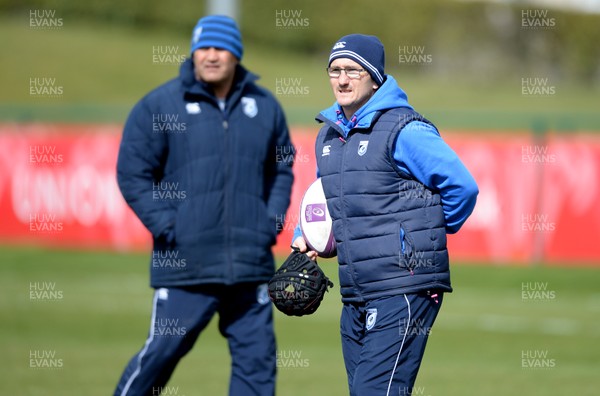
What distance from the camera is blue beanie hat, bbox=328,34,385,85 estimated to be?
216 inches

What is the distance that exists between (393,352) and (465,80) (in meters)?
35.5

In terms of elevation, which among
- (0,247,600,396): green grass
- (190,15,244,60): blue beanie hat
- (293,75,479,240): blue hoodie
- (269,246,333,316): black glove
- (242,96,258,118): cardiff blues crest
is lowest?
(0,247,600,396): green grass

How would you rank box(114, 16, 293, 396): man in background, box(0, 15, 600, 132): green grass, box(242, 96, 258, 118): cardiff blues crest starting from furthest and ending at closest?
1. box(0, 15, 600, 132): green grass
2. box(242, 96, 258, 118): cardiff blues crest
3. box(114, 16, 293, 396): man in background

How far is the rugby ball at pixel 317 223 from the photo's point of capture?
5.71 meters

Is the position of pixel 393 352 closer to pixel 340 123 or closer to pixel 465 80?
pixel 340 123

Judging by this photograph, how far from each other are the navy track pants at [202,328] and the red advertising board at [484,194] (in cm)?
862

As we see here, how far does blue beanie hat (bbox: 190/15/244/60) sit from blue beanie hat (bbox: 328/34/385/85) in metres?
1.41

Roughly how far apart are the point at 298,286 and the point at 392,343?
24.6 inches

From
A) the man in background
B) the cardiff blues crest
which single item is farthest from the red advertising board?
Answer: the man in background

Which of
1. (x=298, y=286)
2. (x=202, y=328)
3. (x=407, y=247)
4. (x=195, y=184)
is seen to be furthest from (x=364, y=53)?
(x=202, y=328)

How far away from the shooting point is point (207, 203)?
268 inches

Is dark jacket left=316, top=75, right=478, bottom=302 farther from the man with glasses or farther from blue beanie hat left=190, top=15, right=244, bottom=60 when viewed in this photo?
blue beanie hat left=190, top=15, right=244, bottom=60

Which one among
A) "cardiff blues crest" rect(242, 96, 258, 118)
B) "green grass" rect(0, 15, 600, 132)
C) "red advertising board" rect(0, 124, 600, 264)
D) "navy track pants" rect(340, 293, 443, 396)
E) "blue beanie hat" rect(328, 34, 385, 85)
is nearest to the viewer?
"navy track pants" rect(340, 293, 443, 396)

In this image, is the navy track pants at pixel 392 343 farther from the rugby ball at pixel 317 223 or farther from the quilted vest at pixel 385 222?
the rugby ball at pixel 317 223
